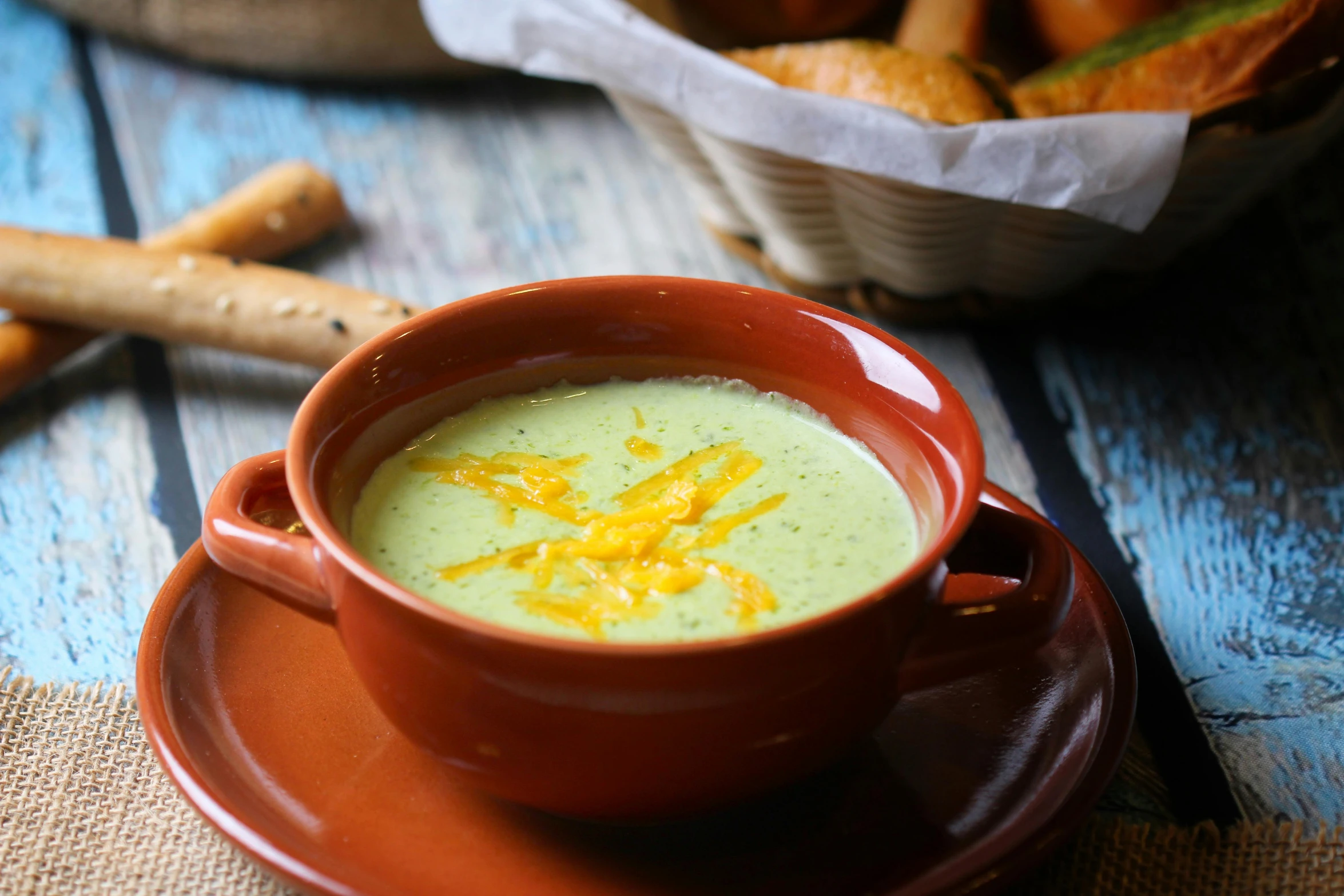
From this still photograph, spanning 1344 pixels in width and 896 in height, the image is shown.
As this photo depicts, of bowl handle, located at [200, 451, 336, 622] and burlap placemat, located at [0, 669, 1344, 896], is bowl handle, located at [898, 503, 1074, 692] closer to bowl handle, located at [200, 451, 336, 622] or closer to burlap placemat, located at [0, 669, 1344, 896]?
burlap placemat, located at [0, 669, 1344, 896]

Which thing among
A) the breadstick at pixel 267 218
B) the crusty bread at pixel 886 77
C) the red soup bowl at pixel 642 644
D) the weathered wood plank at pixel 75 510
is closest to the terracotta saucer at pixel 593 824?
the red soup bowl at pixel 642 644

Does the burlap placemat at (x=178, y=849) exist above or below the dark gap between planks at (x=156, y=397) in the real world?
above

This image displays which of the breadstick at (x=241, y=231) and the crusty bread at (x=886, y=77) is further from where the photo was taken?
the breadstick at (x=241, y=231)

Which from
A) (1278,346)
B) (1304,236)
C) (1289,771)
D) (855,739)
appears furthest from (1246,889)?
(1304,236)

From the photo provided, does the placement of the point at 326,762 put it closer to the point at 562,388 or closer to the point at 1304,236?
the point at 562,388

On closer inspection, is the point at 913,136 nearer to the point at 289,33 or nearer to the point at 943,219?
the point at 943,219

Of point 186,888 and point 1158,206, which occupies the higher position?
point 1158,206

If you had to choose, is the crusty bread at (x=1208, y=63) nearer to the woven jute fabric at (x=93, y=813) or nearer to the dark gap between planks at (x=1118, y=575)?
the dark gap between planks at (x=1118, y=575)

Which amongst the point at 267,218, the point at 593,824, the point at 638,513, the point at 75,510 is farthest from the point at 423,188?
the point at 593,824
